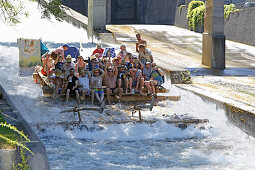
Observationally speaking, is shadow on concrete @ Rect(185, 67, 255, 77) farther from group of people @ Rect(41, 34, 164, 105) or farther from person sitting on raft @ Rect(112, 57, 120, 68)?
person sitting on raft @ Rect(112, 57, 120, 68)

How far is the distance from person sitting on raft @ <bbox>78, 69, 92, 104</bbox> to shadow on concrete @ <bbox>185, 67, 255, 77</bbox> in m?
5.67

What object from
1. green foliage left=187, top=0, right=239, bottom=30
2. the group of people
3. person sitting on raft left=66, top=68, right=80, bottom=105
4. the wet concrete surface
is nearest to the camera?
person sitting on raft left=66, top=68, right=80, bottom=105

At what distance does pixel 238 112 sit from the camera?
9797 mm

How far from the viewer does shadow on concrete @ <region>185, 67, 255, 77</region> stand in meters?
16.2

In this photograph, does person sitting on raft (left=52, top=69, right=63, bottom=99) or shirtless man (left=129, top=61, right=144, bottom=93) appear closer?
person sitting on raft (left=52, top=69, right=63, bottom=99)

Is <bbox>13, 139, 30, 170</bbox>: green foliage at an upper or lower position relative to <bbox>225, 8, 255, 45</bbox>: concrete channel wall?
lower

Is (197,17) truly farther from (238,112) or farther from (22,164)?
(22,164)

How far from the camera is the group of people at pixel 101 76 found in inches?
451

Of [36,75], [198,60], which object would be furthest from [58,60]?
[198,60]

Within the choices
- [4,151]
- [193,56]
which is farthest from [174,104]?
[193,56]

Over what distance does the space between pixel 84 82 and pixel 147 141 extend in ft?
9.33

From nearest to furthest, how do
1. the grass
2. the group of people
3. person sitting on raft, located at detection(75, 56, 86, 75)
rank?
the grass < the group of people < person sitting on raft, located at detection(75, 56, 86, 75)

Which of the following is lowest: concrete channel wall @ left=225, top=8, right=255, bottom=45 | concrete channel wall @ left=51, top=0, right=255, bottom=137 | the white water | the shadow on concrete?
the white water

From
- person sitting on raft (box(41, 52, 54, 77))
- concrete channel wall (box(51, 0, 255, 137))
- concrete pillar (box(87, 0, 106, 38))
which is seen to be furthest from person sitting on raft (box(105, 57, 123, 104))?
concrete pillar (box(87, 0, 106, 38))
